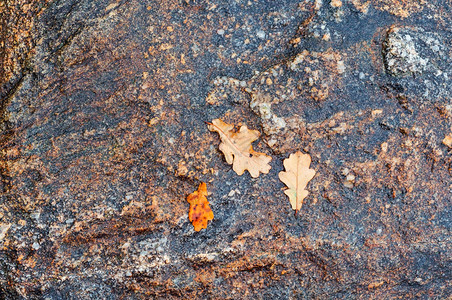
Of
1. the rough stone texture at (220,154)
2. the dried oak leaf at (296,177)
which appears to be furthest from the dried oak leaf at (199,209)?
the dried oak leaf at (296,177)

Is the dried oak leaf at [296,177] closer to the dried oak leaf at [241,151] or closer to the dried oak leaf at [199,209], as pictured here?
→ the dried oak leaf at [241,151]

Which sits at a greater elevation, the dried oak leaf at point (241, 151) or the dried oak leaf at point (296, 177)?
the dried oak leaf at point (241, 151)

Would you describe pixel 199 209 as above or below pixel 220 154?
below

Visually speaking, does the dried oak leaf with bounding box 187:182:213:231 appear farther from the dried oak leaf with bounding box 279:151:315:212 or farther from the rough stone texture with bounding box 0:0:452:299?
the dried oak leaf with bounding box 279:151:315:212

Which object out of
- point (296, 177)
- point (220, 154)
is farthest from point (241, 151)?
point (296, 177)

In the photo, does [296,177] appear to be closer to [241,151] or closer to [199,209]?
[241,151]

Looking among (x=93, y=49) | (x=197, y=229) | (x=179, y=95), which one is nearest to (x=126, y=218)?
(x=197, y=229)
